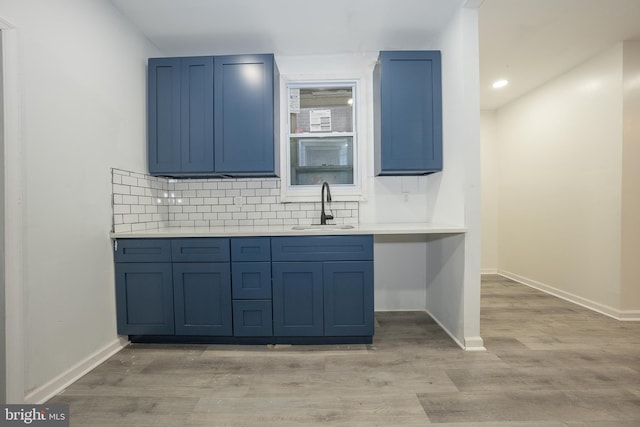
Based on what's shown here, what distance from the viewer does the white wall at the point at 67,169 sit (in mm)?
1486

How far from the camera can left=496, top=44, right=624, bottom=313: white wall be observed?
2.64 m

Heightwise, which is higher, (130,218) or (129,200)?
(129,200)

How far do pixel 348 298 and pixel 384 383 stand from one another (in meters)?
0.60

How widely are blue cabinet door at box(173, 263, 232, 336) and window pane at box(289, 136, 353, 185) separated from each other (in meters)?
1.20

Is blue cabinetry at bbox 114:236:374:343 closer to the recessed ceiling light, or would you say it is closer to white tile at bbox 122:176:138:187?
white tile at bbox 122:176:138:187

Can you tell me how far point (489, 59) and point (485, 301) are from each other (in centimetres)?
258

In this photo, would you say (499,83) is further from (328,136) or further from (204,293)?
(204,293)

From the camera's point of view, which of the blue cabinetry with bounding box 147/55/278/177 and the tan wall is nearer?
the blue cabinetry with bounding box 147/55/278/177

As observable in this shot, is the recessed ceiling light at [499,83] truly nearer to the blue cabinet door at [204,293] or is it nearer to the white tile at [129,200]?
the blue cabinet door at [204,293]

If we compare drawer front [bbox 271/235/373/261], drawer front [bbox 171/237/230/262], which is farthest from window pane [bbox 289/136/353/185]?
drawer front [bbox 171/237/230/262]

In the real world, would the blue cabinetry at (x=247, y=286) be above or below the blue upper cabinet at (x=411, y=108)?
below

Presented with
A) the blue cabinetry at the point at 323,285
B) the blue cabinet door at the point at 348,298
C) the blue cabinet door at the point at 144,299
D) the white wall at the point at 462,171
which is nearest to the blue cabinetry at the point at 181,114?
the blue cabinet door at the point at 144,299

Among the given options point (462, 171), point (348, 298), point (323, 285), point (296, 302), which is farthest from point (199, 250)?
point (462, 171)

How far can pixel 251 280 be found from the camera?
6.90 ft
